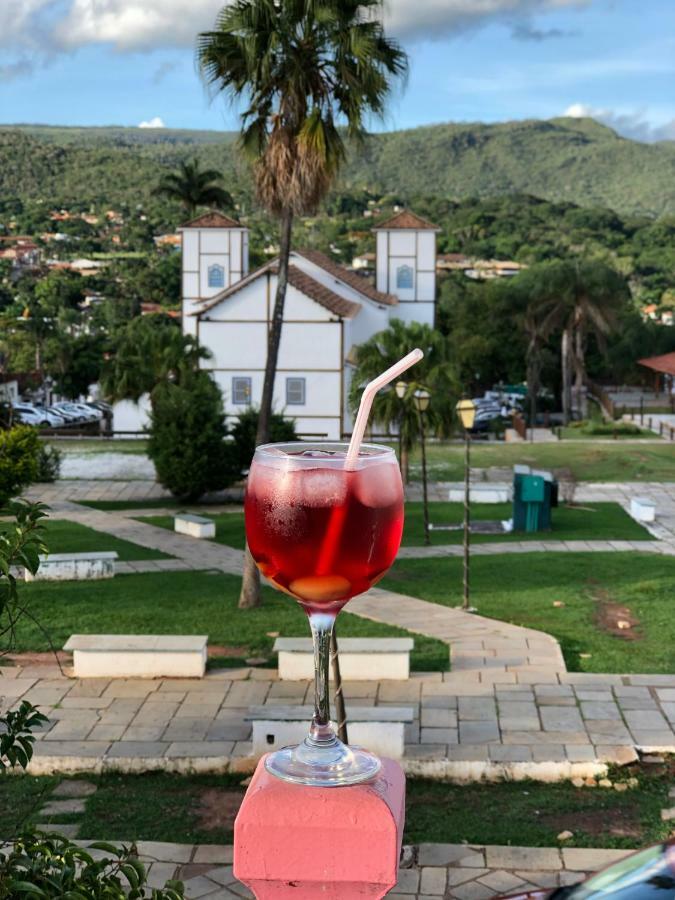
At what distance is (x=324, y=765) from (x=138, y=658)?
9483mm

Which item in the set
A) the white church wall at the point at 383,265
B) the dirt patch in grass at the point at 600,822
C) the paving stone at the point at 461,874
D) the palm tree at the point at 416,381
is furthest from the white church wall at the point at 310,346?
the paving stone at the point at 461,874

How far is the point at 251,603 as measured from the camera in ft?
46.2

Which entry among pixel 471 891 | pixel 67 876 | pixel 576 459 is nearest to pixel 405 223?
pixel 576 459

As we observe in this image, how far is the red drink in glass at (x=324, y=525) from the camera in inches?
80.4

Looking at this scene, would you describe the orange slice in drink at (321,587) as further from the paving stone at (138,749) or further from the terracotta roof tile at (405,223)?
the terracotta roof tile at (405,223)

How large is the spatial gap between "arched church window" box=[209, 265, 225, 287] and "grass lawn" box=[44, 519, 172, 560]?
25.6 m

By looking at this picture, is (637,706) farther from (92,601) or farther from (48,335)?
(48,335)

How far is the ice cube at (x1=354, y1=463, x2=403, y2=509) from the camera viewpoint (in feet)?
6.73

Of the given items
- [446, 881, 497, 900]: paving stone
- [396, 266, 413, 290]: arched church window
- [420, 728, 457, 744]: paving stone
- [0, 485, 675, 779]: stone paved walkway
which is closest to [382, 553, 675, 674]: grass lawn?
[0, 485, 675, 779]: stone paved walkway

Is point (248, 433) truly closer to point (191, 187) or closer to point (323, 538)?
point (323, 538)

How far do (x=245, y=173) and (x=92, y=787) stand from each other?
798cm

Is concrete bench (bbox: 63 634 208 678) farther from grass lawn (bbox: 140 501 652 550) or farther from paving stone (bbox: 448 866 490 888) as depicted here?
grass lawn (bbox: 140 501 652 550)

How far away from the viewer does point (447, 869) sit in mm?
7230

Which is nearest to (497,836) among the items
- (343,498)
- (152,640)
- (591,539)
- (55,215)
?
(152,640)
